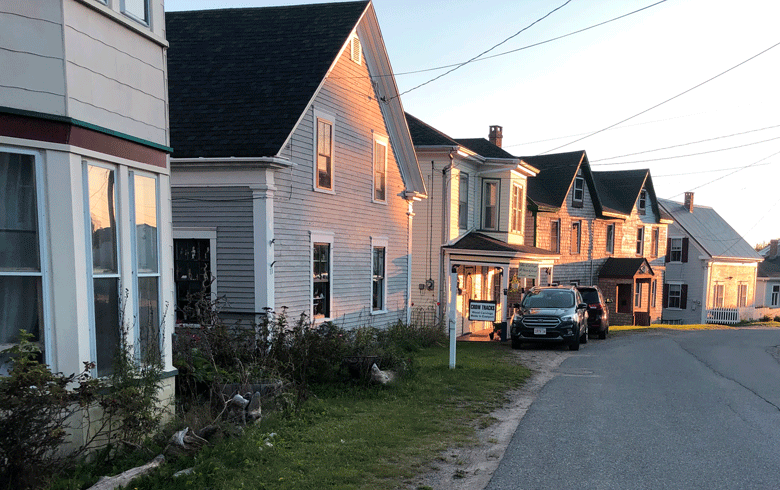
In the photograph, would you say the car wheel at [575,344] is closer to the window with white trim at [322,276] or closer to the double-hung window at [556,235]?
the window with white trim at [322,276]

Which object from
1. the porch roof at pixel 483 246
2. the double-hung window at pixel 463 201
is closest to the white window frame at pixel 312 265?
the porch roof at pixel 483 246

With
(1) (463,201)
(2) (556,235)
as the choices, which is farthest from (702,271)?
(1) (463,201)

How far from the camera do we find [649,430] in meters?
8.19

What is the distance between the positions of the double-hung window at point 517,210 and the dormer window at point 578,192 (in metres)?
6.93

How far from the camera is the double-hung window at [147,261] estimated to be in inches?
263

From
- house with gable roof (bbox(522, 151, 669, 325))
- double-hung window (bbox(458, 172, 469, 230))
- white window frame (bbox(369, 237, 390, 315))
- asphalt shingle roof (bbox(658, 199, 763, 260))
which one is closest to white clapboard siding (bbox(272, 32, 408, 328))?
white window frame (bbox(369, 237, 390, 315))

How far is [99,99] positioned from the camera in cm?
616

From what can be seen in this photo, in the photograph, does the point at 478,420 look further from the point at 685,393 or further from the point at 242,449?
the point at 685,393

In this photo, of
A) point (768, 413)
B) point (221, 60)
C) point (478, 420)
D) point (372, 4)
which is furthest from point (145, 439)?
point (372, 4)

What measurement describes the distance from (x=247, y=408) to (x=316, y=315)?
669 cm

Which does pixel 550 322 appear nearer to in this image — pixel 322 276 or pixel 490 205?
pixel 322 276

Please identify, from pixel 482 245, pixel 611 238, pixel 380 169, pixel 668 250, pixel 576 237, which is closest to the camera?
pixel 380 169

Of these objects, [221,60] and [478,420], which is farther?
[221,60]

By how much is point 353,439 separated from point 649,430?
4.18 metres
